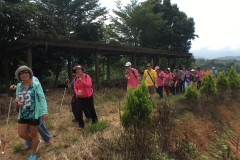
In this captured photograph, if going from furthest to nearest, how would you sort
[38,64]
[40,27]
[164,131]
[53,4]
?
[53,4], [38,64], [40,27], [164,131]

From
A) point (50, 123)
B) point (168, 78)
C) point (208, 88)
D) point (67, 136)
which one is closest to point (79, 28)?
point (168, 78)

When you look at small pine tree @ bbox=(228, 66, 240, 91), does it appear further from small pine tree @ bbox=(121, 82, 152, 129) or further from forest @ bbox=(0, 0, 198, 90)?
small pine tree @ bbox=(121, 82, 152, 129)

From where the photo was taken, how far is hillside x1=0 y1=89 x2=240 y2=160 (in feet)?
13.5

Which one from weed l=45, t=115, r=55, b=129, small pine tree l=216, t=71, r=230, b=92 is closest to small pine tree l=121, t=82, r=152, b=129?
weed l=45, t=115, r=55, b=129

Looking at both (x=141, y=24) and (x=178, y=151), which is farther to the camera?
(x=141, y=24)

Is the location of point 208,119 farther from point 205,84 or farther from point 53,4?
point 53,4

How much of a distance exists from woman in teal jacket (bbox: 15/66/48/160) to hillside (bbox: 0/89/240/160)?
738mm

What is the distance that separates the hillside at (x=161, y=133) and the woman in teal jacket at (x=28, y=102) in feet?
2.42

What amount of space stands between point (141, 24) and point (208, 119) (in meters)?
17.5

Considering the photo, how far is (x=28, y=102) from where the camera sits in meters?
3.75

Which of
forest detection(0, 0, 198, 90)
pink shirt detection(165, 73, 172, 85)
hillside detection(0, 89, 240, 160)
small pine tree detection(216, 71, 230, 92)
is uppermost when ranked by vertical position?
forest detection(0, 0, 198, 90)

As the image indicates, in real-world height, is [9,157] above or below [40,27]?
below

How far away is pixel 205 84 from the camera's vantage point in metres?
10.6

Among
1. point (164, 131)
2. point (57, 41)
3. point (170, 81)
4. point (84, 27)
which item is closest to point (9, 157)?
point (164, 131)
